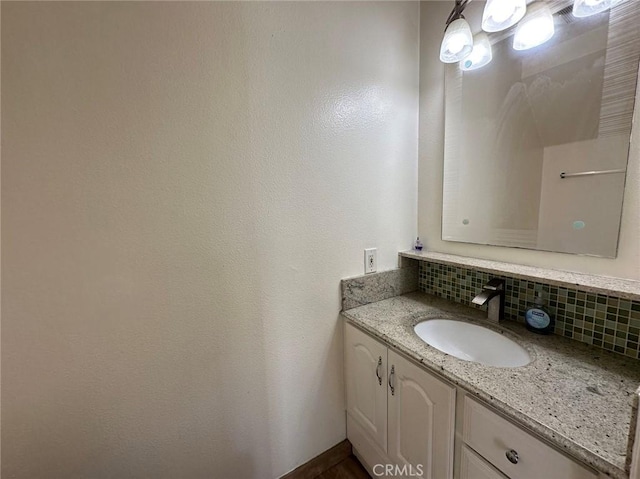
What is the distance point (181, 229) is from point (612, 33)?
1.52 m

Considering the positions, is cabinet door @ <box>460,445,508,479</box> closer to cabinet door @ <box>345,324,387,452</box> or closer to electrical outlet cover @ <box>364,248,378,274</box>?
cabinet door @ <box>345,324,387,452</box>

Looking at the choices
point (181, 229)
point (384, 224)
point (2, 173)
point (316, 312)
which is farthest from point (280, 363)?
point (2, 173)

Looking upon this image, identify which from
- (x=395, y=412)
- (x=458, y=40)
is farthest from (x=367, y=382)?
(x=458, y=40)

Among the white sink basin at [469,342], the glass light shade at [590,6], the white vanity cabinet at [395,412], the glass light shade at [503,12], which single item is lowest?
the white vanity cabinet at [395,412]

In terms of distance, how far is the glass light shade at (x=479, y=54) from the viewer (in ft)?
3.57

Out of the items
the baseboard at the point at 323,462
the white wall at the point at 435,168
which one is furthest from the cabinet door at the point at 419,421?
the white wall at the point at 435,168

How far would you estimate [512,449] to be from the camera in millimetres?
660

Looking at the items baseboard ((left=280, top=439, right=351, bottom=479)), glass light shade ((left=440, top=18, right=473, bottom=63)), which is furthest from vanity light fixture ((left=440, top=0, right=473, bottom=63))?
baseboard ((left=280, top=439, right=351, bottom=479))

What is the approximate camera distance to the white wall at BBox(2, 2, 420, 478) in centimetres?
71

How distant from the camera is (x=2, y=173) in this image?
0.67 metres

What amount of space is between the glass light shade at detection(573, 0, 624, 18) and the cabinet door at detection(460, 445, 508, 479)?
143 cm

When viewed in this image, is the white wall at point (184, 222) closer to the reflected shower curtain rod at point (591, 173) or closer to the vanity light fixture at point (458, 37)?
the vanity light fixture at point (458, 37)

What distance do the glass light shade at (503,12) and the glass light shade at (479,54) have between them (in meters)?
0.14

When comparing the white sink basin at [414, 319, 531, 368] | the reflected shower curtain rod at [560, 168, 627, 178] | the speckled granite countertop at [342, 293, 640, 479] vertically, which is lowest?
the white sink basin at [414, 319, 531, 368]
